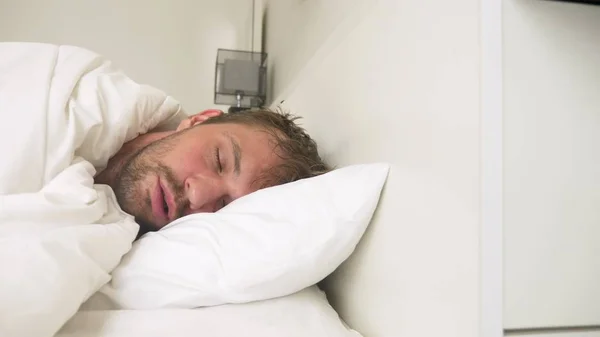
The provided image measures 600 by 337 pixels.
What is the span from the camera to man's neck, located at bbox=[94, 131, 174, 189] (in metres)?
1.04

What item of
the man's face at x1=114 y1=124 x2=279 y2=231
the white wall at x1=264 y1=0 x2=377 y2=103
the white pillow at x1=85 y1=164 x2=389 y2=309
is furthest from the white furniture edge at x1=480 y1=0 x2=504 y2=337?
the man's face at x1=114 y1=124 x2=279 y2=231

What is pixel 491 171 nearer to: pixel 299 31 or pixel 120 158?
pixel 120 158

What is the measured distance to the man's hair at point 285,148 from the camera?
961mm

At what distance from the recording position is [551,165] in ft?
1.47

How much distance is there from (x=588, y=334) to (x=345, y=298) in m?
0.40

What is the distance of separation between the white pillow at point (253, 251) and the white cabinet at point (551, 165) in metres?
0.25

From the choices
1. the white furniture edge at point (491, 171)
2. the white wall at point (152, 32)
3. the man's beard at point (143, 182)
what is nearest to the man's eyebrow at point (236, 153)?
the man's beard at point (143, 182)

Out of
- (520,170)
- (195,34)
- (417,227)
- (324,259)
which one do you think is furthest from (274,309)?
(195,34)

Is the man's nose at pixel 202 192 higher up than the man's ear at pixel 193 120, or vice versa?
the man's ear at pixel 193 120

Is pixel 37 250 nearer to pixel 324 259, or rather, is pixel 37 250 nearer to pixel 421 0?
pixel 324 259

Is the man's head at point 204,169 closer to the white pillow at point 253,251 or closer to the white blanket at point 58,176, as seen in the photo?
the white blanket at point 58,176

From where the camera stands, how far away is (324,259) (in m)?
0.69

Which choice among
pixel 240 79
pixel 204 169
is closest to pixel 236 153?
pixel 204 169

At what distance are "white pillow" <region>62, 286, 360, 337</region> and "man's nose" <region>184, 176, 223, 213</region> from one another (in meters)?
0.32
